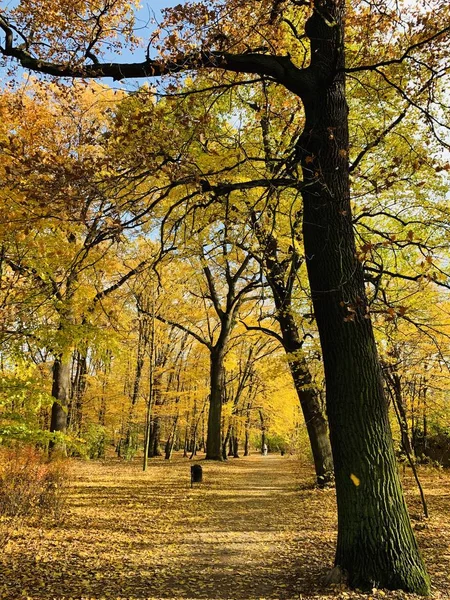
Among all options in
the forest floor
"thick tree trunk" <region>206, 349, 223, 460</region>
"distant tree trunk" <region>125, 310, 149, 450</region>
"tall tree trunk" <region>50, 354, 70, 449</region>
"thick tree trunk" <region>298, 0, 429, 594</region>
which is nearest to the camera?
"thick tree trunk" <region>298, 0, 429, 594</region>

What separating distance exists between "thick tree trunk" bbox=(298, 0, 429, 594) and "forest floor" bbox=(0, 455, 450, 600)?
33 cm

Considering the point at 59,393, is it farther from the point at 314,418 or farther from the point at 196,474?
the point at 314,418

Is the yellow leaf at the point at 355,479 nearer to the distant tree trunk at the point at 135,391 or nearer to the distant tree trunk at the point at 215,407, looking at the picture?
the distant tree trunk at the point at 215,407

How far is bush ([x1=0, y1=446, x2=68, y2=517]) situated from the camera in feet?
22.5

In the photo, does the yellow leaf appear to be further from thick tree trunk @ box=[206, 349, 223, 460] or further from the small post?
thick tree trunk @ box=[206, 349, 223, 460]

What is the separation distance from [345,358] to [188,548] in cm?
394

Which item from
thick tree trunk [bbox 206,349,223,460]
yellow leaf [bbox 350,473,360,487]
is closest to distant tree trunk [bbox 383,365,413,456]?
yellow leaf [bbox 350,473,360,487]

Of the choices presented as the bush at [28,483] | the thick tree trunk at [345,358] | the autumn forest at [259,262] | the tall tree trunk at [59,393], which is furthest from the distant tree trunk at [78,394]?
the thick tree trunk at [345,358]

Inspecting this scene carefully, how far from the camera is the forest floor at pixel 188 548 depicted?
450 centimetres

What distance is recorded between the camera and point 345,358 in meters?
4.42

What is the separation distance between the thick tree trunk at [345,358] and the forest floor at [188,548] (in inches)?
13.1

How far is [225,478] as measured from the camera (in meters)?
14.8

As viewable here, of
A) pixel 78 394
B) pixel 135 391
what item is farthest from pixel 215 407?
pixel 78 394

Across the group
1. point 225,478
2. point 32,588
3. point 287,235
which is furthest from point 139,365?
point 32,588
